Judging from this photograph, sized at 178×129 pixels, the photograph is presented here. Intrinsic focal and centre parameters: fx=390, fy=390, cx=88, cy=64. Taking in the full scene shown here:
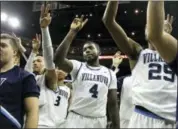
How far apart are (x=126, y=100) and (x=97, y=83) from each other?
961mm

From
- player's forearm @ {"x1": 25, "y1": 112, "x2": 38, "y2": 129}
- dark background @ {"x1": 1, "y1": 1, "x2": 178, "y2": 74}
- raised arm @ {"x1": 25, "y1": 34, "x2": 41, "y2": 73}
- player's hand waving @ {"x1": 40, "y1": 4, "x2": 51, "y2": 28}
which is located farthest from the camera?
dark background @ {"x1": 1, "y1": 1, "x2": 178, "y2": 74}

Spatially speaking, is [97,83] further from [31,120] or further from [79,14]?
[79,14]

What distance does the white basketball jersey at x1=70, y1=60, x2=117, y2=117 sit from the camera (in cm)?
436

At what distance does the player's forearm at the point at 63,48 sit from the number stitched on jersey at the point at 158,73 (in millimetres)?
1276

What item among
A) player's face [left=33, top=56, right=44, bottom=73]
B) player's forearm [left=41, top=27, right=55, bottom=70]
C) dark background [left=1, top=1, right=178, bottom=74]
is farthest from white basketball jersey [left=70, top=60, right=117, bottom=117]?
dark background [left=1, top=1, right=178, bottom=74]

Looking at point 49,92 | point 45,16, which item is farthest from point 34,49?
point 45,16

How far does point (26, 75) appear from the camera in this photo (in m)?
2.60

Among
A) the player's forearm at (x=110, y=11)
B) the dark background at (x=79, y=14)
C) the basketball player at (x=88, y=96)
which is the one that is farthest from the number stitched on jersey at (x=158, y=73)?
the dark background at (x=79, y=14)

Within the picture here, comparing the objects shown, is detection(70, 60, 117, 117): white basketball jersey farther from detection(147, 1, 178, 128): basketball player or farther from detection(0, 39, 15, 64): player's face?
detection(147, 1, 178, 128): basketball player

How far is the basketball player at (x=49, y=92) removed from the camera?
3.50 m

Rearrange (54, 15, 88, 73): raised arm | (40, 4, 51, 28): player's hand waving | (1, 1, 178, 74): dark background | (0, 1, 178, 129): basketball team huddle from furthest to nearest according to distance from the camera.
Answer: (1, 1, 178, 74): dark background, (54, 15, 88, 73): raised arm, (40, 4, 51, 28): player's hand waving, (0, 1, 178, 129): basketball team huddle

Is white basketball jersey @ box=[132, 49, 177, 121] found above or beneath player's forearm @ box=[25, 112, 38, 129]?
above

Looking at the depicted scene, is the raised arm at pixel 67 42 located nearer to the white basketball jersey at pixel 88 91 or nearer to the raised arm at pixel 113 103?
the white basketball jersey at pixel 88 91

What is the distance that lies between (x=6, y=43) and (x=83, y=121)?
2.00 metres
